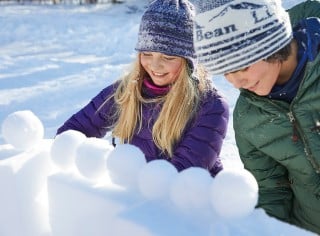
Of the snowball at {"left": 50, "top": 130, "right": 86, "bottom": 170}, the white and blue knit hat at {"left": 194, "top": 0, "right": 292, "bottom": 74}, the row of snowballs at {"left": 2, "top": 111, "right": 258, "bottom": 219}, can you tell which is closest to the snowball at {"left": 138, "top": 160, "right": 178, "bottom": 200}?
the row of snowballs at {"left": 2, "top": 111, "right": 258, "bottom": 219}

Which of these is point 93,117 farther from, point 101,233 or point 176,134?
point 101,233

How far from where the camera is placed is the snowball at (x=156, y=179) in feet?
4.48

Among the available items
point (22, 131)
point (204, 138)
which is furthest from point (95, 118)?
point (22, 131)

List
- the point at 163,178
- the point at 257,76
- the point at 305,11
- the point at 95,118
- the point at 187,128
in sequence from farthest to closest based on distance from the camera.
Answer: the point at 95,118, the point at 187,128, the point at 305,11, the point at 257,76, the point at 163,178

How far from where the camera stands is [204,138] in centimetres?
210

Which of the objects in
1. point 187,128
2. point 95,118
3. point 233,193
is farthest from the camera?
point 95,118

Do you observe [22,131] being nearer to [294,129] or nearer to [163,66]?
[163,66]

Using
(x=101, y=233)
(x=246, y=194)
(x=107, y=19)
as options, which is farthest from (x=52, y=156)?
(x=107, y=19)

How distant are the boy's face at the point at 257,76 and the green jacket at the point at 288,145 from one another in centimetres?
12

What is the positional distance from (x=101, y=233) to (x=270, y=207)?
0.87m

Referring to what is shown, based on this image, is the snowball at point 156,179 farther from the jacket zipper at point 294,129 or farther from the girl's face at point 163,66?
the girl's face at point 163,66

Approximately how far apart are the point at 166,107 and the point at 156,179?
2.74 feet

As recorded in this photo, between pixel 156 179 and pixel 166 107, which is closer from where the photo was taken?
pixel 156 179

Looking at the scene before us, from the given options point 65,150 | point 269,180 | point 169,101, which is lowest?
point 269,180
